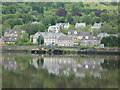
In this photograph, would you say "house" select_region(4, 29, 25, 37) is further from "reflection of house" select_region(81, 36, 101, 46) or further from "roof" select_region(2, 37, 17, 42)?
"reflection of house" select_region(81, 36, 101, 46)

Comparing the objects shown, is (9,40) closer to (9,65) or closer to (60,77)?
(9,65)

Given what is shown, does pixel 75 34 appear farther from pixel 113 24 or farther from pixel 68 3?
pixel 68 3

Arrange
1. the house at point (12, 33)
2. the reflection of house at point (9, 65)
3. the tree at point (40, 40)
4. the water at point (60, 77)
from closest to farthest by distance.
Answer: the water at point (60, 77) < the reflection of house at point (9, 65) < the tree at point (40, 40) < the house at point (12, 33)

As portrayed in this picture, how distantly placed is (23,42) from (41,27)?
1764 centimetres

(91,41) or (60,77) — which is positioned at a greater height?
(91,41)

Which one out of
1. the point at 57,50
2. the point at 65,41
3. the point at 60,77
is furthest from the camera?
the point at 65,41

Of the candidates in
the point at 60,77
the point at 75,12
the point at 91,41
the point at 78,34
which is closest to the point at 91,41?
the point at 91,41

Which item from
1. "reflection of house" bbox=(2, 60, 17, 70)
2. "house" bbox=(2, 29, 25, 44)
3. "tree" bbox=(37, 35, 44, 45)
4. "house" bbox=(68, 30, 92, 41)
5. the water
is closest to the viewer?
the water

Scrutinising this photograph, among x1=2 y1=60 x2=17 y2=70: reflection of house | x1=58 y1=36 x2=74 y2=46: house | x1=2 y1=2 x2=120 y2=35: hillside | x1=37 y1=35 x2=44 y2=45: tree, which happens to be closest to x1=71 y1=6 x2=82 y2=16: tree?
x1=2 y1=2 x2=120 y2=35: hillside

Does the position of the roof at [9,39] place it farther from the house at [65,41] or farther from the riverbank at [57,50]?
the riverbank at [57,50]

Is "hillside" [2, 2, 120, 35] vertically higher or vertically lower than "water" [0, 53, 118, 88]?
higher

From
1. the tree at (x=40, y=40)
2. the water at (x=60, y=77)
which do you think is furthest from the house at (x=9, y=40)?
the water at (x=60, y=77)

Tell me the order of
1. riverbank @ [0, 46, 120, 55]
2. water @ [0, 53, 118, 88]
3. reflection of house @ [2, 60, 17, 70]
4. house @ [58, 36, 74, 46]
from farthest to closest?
house @ [58, 36, 74, 46], riverbank @ [0, 46, 120, 55], reflection of house @ [2, 60, 17, 70], water @ [0, 53, 118, 88]

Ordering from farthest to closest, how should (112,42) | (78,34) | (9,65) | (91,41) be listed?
(78,34)
(91,41)
(112,42)
(9,65)
